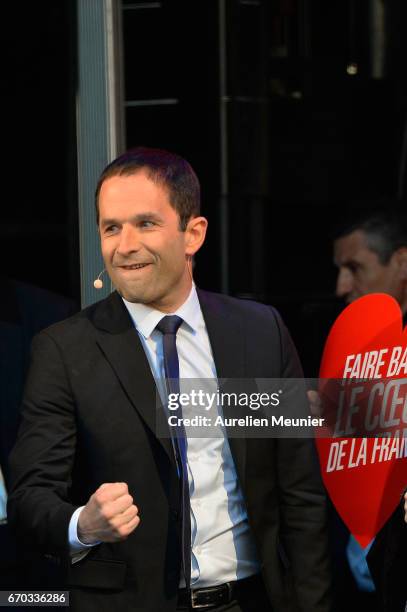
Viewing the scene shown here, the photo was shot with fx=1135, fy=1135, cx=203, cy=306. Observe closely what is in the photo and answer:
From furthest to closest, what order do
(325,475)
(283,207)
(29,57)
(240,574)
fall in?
(283,207)
(29,57)
(325,475)
(240,574)

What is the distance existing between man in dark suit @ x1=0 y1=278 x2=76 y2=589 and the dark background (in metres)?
0.75

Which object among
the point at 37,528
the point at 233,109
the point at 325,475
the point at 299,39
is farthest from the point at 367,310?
the point at 299,39

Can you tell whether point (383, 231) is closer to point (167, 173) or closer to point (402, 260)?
point (402, 260)

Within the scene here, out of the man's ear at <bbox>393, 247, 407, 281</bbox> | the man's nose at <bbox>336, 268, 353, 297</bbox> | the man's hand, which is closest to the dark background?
the man's nose at <bbox>336, 268, 353, 297</bbox>

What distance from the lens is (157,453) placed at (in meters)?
2.49

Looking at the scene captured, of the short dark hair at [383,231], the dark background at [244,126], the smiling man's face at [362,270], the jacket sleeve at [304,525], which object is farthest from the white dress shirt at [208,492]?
the short dark hair at [383,231]

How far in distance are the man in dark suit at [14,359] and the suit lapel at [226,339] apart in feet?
1.86

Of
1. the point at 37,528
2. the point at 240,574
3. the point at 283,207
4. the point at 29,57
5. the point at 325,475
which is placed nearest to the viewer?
the point at 37,528

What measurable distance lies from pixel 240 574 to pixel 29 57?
2737 millimetres

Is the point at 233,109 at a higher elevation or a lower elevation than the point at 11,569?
higher

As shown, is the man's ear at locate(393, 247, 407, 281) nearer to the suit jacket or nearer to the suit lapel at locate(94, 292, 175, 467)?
the suit jacket

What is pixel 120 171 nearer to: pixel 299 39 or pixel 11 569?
pixel 11 569

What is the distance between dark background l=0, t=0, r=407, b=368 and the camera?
4.29 meters

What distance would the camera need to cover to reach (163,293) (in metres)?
2.60
